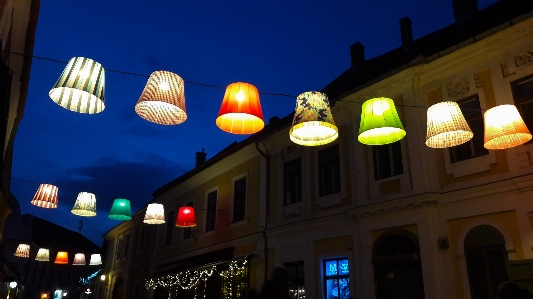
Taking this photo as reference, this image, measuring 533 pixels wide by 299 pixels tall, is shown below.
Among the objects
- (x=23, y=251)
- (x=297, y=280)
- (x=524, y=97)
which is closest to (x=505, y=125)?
(x=524, y=97)

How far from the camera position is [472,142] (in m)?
8.58

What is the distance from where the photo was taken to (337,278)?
10.5 metres

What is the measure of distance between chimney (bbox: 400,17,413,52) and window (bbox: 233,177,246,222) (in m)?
7.14

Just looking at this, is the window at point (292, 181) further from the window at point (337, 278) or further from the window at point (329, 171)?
the window at point (337, 278)

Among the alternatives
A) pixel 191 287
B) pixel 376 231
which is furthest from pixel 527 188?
pixel 191 287

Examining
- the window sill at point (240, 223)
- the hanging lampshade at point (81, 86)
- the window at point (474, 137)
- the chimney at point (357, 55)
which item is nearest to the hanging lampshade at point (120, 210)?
the window sill at point (240, 223)

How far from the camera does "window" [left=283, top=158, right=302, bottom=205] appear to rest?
41.1 feet

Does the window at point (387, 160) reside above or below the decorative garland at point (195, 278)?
above

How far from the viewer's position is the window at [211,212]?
16.4 m

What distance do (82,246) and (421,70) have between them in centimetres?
5142

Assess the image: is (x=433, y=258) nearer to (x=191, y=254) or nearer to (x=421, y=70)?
(x=421, y=70)

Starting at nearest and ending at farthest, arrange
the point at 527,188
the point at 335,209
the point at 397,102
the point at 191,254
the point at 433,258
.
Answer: the point at 527,188 → the point at 433,258 → the point at 397,102 → the point at 335,209 → the point at 191,254

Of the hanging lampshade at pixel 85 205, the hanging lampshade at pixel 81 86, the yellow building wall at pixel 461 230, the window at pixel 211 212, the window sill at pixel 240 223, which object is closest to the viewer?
the hanging lampshade at pixel 81 86

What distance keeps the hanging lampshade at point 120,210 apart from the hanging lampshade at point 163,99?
21.1 ft
